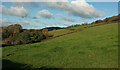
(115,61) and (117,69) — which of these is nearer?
(117,69)

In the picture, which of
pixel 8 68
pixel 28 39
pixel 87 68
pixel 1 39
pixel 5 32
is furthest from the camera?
pixel 5 32

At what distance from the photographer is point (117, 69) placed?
6.41 m

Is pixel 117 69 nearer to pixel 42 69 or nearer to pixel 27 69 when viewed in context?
pixel 42 69

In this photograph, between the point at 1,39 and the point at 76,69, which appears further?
the point at 1,39

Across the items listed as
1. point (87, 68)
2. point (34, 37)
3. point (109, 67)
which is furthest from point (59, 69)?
point (34, 37)

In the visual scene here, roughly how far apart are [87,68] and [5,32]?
76.6 m

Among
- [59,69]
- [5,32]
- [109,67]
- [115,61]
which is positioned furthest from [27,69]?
[5,32]

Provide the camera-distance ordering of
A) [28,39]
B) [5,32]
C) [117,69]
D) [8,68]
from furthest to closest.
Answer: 1. [5,32]
2. [28,39]
3. [8,68]
4. [117,69]

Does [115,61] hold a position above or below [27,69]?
above

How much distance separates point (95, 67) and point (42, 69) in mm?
4202

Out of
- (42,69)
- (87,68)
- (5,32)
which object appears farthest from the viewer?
(5,32)

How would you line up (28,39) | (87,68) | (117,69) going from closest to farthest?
(117,69) < (87,68) < (28,39)

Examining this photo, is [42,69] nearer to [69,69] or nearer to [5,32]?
[69,69]

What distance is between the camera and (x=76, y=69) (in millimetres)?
7066
